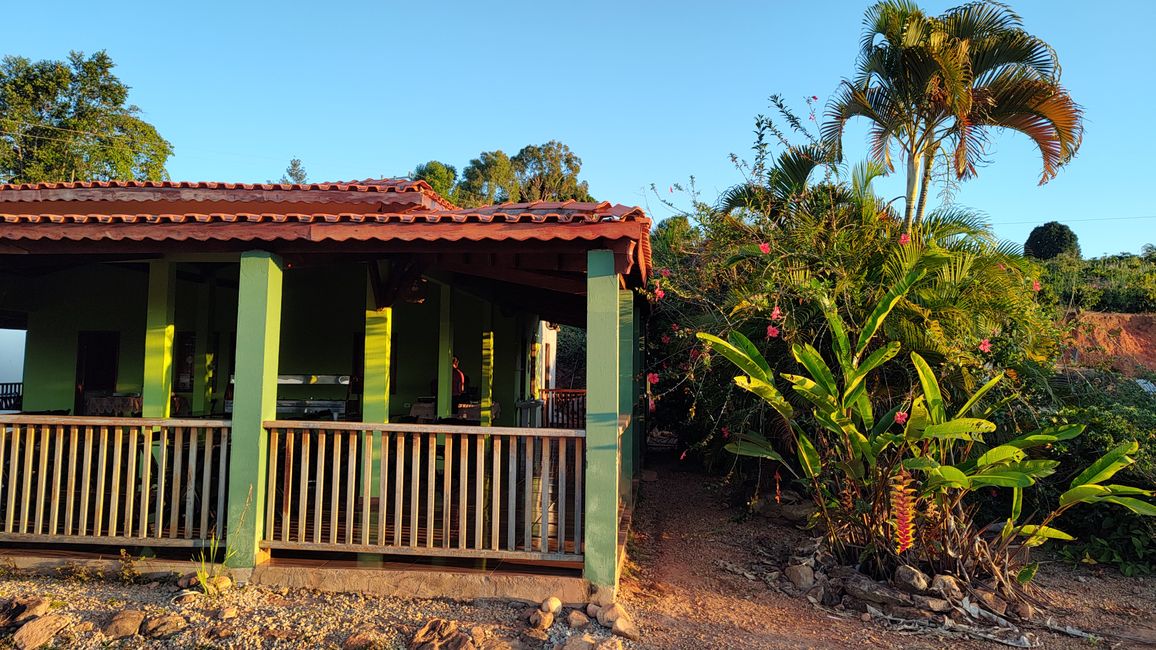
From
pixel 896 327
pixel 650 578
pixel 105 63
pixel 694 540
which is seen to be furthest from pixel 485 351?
pixel 105 63

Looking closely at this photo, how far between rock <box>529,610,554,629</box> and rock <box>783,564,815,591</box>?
2277mm

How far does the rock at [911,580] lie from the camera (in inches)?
202

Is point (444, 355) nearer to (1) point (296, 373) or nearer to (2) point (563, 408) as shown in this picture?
(1) point (296, 373)

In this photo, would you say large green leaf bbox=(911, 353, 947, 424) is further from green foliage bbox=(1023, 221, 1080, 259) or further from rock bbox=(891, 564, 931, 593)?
green foliage bbox=(1023, 221, 1080, 259)

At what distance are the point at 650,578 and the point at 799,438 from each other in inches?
67.9

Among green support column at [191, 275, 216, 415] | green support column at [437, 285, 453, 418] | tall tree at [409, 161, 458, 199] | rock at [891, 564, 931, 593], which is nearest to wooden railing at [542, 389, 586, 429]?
green support column at [437, 285, 453, 418]

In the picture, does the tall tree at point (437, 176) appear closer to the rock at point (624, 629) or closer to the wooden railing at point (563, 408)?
the wooden railing at point (563, 408)

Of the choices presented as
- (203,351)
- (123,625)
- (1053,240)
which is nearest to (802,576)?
(123,625)

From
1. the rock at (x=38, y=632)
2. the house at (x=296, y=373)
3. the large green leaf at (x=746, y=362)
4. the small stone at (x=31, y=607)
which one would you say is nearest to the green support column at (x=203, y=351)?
the house at (x=296, y=373)

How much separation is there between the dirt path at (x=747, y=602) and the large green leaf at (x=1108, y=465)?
105 cm

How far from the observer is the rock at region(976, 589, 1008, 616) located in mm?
5027

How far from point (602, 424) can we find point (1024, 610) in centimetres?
336

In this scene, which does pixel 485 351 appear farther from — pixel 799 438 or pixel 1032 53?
pixel 1032 53

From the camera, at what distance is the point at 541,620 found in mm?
4566
